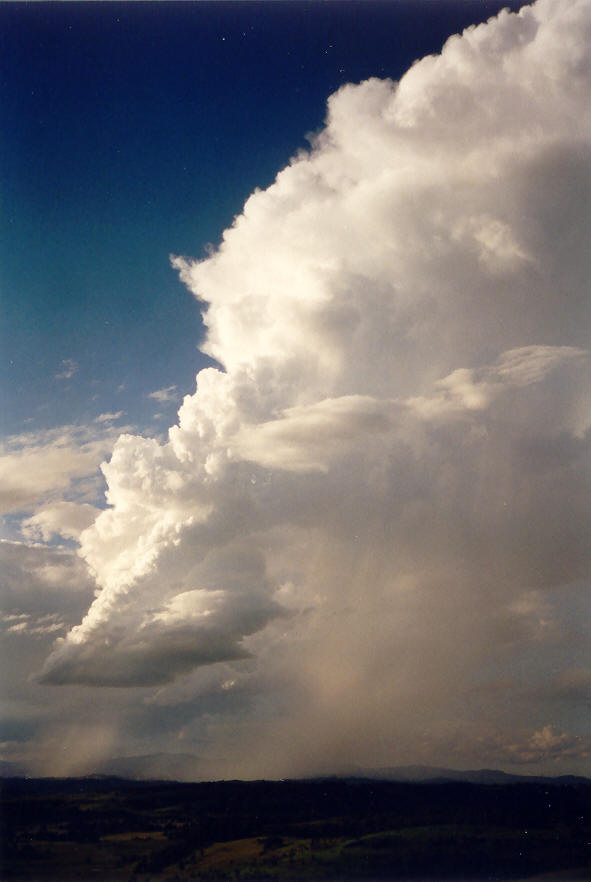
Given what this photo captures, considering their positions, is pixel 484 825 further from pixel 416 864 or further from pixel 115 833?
pixel 115 833

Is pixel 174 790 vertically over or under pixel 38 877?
over

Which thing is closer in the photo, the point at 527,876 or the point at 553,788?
the point at 527,876

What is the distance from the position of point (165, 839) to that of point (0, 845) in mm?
8848

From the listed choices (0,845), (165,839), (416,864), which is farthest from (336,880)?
(0,845)

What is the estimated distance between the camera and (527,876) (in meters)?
36.0

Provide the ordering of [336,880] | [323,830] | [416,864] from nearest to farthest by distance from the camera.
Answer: [336,880], [416,864], [323,830]

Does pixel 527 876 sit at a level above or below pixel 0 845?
below

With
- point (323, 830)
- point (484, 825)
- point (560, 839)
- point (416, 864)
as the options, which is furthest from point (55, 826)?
point (560, 839)

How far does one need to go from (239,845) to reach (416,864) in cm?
958

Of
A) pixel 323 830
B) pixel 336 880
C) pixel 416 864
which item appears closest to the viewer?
pixel 336 880

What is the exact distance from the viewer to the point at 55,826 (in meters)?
37.7

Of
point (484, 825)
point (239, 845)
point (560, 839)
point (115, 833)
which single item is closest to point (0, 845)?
point (115, 833)

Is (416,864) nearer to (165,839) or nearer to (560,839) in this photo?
(560,839)

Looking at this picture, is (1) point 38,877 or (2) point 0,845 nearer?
(1) point 38,877
